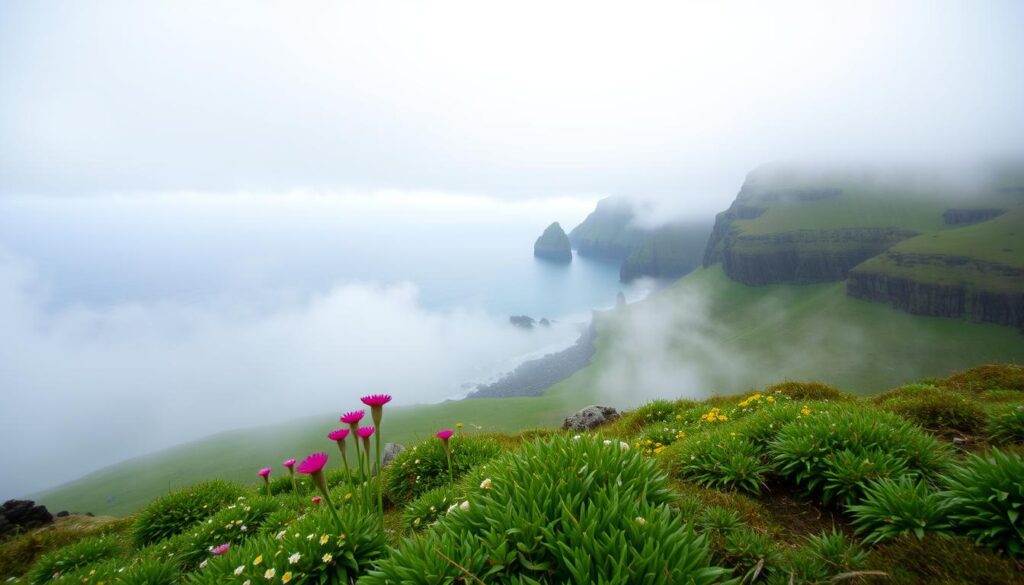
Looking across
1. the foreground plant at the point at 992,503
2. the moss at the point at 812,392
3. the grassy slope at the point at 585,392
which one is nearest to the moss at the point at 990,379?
the moss at the point at 812,392

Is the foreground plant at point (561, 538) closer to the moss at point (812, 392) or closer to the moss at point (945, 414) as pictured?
the moss at point (945, 414)

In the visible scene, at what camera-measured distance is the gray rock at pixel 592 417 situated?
723 inches

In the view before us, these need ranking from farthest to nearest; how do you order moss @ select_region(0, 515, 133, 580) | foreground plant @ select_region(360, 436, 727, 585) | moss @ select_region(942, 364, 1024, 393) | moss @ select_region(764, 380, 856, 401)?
moss @ select_region(942, 364, 1024, 393), moss @ select_region(764, 380, 856, 401), moss @ select_region(0, 515, 133, 580), foreground plant @ select_region(360, 436, 727, 585)

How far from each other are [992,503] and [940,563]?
111cm

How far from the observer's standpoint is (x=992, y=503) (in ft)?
13.2

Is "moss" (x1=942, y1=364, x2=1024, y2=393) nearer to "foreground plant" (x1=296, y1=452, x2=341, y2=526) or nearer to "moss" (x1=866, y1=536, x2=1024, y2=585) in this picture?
"moss" (x1=866, y1=536, x2=1024, y2=585)

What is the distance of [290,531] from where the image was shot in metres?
4.60

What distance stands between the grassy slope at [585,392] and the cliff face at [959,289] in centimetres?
554

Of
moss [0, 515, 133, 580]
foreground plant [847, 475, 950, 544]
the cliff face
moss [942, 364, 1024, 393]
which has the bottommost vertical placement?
the cliff face

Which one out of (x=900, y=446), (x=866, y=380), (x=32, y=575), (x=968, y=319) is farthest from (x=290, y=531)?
(x=968, y=319)

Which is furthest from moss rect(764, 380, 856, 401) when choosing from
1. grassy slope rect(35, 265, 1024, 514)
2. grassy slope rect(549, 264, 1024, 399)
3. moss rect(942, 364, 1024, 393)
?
grassy slope rect(549, 264, 1024, 399)

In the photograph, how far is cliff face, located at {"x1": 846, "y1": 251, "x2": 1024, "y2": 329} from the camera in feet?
548

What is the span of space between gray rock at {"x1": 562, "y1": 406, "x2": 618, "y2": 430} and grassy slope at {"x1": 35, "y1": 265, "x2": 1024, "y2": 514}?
110 meters

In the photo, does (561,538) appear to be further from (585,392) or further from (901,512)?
(585,392)
